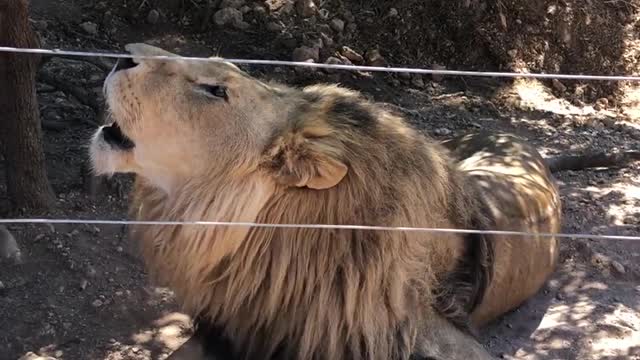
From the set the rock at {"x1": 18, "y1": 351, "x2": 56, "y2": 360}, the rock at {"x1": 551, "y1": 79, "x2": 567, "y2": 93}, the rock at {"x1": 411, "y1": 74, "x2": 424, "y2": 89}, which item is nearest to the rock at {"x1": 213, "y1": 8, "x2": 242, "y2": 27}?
the rock at {"x1": 411, "y1": 74, "x2": 424, "y2": 89}

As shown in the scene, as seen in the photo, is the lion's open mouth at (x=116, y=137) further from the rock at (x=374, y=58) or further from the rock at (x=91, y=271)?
the rock at (x=374, y=58)

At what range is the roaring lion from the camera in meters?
2.07

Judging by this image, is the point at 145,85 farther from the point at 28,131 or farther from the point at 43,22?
the point at 43,22

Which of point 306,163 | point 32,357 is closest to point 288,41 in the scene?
point 32,357

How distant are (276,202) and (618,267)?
214cm

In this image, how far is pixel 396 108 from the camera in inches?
190

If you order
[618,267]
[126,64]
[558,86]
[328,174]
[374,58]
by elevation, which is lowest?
[618,267]

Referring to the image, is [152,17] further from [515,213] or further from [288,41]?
[515,213]

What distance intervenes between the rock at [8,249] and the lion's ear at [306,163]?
1.49 metres

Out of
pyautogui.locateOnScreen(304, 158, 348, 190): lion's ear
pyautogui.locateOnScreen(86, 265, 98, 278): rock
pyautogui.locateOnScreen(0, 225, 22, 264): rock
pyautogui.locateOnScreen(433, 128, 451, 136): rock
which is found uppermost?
pyautogui.locateOnScreen(304, 158, 348, 190): lion's ear

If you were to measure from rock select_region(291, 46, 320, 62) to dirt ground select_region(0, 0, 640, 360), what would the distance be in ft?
0.36

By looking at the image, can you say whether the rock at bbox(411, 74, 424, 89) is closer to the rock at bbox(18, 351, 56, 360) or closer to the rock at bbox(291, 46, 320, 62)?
the rock at bbox(291, 46, 320, 62)

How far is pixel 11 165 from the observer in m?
3.23

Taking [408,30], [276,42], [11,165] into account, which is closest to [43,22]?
[276,42]
